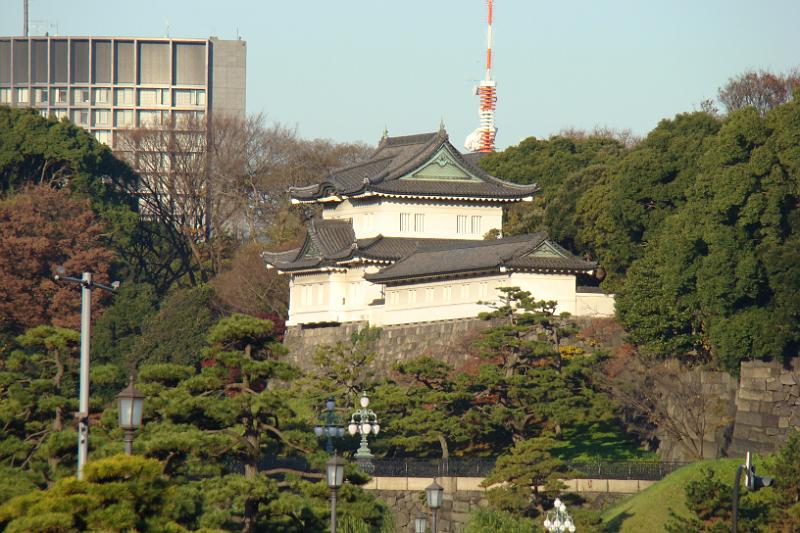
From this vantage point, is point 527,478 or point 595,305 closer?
point 527,478

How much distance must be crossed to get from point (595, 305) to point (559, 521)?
64.0 feet

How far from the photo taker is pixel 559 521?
130 ft

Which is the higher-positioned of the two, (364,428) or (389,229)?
(389,229)

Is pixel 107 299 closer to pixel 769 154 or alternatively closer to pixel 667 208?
pixel 667 208

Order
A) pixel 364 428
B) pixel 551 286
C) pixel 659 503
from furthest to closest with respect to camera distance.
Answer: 1. pixel 551 286
2. pixel 364 428
3. pixel 659 503

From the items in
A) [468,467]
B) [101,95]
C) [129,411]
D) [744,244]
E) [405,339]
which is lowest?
[468,467]

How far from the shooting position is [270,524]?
106 feet

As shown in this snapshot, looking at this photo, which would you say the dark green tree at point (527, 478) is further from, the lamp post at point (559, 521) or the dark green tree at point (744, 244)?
the dark green tree at point (744, 244)

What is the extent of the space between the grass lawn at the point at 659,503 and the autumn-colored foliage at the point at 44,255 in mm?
30493

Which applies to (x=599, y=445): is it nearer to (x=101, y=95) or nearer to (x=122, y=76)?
(x=122, y=76)

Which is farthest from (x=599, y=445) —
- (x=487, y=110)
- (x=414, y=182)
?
(x=487, y=110)

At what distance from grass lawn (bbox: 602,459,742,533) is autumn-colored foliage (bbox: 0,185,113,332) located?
100ft

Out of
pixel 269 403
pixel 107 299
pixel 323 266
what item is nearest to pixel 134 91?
pixel 107 299

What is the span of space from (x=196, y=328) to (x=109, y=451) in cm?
4160
